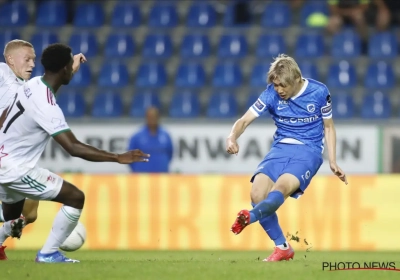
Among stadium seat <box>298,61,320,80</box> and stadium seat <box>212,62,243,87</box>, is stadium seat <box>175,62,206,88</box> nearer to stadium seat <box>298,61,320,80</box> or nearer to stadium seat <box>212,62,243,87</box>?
stadium seat <box>212,62,243,87</box>

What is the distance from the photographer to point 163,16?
57.4 ft

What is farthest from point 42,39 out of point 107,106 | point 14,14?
point 107,106

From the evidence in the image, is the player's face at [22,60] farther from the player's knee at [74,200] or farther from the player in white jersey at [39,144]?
the player's knee at [74,200]

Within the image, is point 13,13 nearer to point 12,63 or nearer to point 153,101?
point 153,101

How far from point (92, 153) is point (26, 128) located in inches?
26.0

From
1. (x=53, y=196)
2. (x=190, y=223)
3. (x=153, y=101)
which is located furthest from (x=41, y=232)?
(x=53, y=196)

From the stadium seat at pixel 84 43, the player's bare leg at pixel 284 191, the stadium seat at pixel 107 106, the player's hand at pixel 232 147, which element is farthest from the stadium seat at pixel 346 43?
the player's hand at pixel 232 147

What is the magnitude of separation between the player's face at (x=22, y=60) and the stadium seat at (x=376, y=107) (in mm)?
8320

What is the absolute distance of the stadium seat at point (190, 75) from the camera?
16.5 m

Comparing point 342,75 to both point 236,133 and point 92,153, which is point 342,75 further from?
point 92,153

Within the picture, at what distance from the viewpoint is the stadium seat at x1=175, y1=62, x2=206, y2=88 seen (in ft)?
54.0

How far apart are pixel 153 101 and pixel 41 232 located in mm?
4175

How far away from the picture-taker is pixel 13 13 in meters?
17.7

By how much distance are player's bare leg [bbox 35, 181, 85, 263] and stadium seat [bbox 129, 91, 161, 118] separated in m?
8.39
